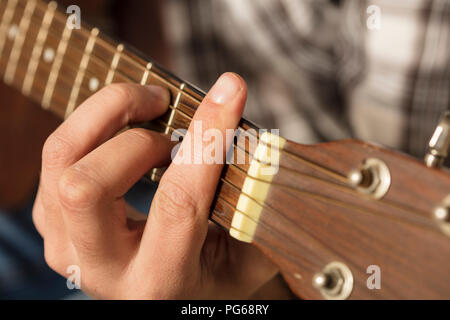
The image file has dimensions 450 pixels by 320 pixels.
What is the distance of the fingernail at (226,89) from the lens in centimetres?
35

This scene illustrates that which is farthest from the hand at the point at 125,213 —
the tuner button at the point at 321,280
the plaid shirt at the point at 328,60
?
the plaid shirt at the point at 328,60

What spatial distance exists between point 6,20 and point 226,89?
52 cm

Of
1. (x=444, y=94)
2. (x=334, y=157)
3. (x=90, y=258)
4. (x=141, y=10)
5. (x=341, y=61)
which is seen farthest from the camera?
(x=141, y=10)

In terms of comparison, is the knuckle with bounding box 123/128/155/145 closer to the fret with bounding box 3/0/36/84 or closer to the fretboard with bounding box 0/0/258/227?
the fretboard with bounding box 0/0/258/227

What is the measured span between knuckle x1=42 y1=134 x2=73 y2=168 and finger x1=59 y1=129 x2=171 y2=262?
44 millimetres

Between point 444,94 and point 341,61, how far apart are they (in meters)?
0.18

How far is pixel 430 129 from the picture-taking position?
66 centimetres

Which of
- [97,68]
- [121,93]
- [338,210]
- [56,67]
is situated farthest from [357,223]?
[56,67]

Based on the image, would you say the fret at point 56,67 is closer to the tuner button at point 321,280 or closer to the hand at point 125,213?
the hand at point 125,213

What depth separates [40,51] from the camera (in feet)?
2.01

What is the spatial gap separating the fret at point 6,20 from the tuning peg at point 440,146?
2.13ft

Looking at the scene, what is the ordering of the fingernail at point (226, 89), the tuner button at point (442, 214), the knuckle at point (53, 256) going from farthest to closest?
the knuckle at point (53, 256)
the fingernail at point (226, 89)
the tuner button at point (442, 214)
